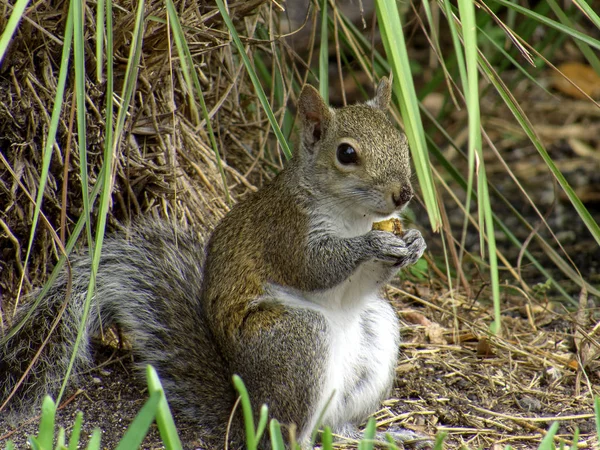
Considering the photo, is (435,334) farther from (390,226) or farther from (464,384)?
(390,226)

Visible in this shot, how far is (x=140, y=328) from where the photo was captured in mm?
2395

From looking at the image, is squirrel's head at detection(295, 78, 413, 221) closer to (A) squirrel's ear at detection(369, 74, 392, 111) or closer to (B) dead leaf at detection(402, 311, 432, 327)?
(A) squirrel's ear at detection(369, 74, 392, 111)

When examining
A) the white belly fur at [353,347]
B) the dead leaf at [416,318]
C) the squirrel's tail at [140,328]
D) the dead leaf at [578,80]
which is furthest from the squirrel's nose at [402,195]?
the dead leaf at [578,80]

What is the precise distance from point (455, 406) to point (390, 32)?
132cm

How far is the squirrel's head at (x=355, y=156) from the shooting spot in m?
2.16

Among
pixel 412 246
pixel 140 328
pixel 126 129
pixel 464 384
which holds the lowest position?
pixel 464 384

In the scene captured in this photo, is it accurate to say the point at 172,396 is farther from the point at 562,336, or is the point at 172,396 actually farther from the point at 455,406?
the point at 562,336

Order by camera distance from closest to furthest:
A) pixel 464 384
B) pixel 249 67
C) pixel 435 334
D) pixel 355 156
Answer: pixel 249 67 < pixel 355 156 < pixel 464 384 < pixel 435 334

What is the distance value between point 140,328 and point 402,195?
2.68 ft

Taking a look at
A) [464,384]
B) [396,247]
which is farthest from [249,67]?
[464,384]

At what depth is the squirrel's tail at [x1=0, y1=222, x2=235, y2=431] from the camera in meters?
2.26

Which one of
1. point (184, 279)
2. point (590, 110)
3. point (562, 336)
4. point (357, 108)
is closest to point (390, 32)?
point (357, 108)

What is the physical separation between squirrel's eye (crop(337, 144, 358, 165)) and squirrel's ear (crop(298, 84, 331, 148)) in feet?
0.37

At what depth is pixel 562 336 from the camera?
308 centimetres
